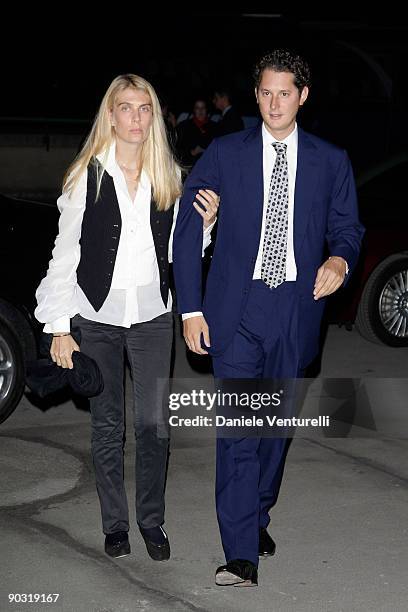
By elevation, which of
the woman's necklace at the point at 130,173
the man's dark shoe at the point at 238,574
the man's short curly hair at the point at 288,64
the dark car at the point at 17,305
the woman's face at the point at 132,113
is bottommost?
the man's dark shoe at the point at 238,574

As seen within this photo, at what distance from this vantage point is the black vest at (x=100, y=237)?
4.70m

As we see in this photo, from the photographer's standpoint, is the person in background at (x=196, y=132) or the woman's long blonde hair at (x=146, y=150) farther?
the person in background at (x=196, y=132)

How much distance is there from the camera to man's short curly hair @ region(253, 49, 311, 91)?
453 cm

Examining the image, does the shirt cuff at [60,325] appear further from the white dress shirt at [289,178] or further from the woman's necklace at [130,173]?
the white dress shirt at [289,178]

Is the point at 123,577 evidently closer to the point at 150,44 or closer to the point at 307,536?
the point at 307,536

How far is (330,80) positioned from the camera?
1027 inches

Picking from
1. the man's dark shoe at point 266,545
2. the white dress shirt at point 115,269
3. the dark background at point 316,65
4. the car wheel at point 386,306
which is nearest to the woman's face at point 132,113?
the white dress shirt at point 115,269

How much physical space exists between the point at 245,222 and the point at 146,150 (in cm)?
56

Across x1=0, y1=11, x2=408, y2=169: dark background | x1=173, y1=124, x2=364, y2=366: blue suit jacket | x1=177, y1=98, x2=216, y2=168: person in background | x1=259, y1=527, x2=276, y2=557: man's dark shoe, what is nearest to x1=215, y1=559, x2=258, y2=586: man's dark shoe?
x1=259, y1=527, x2=276, y2=557: man's dark shoe

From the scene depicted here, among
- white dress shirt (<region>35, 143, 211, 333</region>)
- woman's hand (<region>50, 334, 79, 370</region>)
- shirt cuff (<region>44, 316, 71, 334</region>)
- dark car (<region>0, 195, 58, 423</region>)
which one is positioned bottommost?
dark car (<region>0, 195, 58, 423</region>)

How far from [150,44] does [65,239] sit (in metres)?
23.7

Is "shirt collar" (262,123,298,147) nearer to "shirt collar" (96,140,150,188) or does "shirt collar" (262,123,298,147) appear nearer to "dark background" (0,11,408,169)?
"shirt collar" (96,140,150,188)

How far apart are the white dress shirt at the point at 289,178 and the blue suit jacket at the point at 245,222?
2cm

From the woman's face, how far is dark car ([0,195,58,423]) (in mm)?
2502
